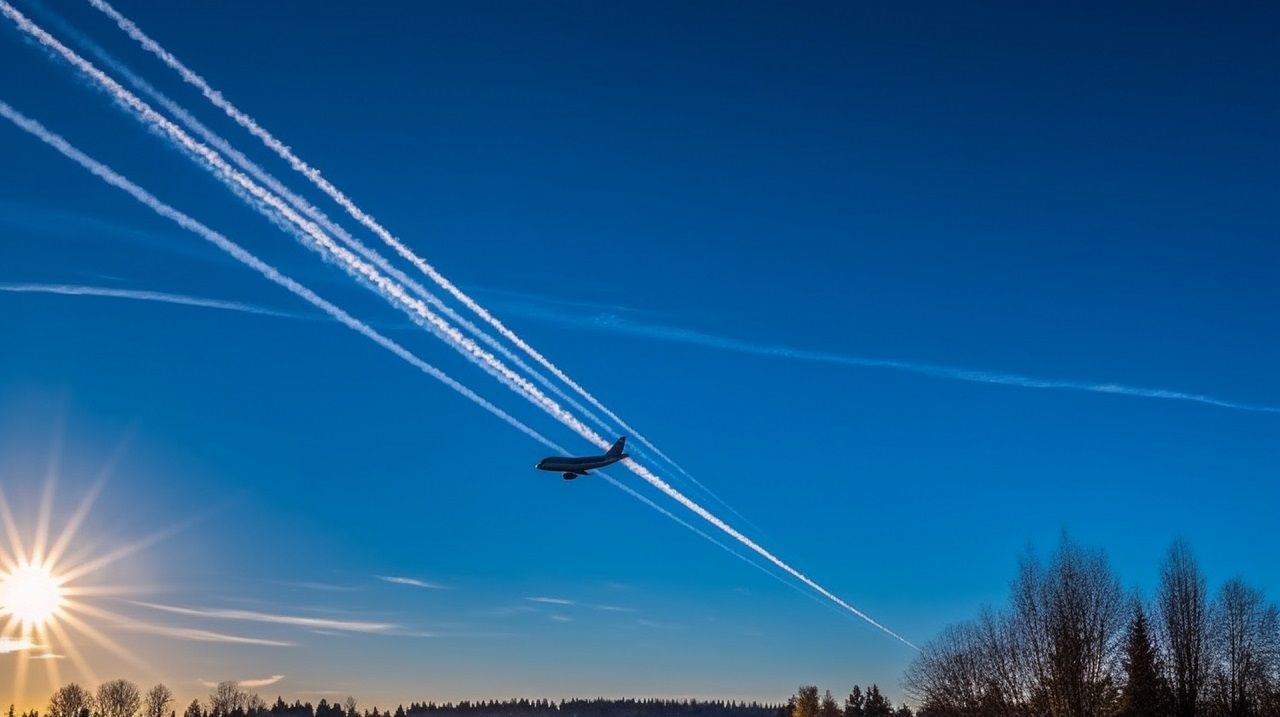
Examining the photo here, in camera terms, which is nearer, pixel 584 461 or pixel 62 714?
pixel 584 461

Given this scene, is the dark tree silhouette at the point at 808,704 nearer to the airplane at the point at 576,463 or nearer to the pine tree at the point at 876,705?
the pine tree at the point at 876,705

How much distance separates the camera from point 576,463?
90062mm

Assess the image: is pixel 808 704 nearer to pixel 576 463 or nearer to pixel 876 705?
pixel 876 705

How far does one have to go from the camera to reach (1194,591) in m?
85.4

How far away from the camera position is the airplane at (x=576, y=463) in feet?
294

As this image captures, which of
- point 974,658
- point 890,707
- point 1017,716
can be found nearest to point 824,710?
point 890,707

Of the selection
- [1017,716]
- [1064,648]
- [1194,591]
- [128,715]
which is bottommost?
[128,715]

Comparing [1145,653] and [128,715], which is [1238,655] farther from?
[128,715]

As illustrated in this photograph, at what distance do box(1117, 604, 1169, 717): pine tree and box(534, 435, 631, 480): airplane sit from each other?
1778 inches

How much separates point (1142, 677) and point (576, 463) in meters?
49.8

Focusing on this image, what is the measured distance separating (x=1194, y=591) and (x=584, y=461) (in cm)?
5365

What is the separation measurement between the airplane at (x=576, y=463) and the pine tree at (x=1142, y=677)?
4516 centimetres

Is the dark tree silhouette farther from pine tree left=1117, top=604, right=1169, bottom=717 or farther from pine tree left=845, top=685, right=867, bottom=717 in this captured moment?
pine tree left=1117, top=604, right=1169, bottom=717

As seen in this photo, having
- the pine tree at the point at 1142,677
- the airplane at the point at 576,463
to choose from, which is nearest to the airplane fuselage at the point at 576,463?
the airplane at the point at 576,463
